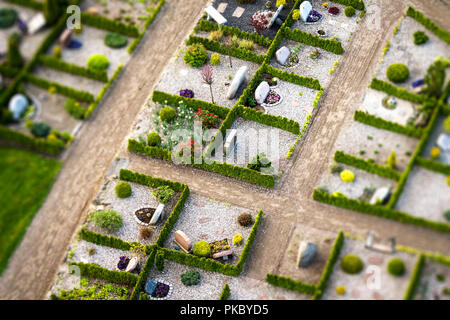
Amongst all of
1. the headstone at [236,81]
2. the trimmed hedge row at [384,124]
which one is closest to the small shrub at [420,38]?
the trimmed hedge row at [384,124]

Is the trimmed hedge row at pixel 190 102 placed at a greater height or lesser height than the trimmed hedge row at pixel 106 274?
greater

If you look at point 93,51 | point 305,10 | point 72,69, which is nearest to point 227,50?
point 305,10

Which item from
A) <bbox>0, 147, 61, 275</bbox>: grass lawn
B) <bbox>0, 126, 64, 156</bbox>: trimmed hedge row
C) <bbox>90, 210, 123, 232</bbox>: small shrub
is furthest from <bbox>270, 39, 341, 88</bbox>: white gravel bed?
<bbox>0, 147, 61, 275</bbox>: grass lawn

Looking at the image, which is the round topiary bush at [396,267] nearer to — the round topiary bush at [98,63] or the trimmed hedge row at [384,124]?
the trimmed hedge row at [384,124]

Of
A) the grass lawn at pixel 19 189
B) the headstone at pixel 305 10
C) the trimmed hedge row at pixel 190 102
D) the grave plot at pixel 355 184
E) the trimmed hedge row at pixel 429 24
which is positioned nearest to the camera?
the grave plot at pixel 355 184

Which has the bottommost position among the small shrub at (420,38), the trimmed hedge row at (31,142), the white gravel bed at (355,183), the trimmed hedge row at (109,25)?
the trimmed hedge row at (31,142)

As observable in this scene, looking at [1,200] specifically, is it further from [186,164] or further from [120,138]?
[186,164]

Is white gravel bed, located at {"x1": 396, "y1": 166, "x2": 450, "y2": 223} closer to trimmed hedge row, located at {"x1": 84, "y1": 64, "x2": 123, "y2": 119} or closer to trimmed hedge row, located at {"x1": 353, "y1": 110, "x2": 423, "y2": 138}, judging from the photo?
trimmed hedge row, located at {"x1": 353, "y1": 110, "x2": 423, "y2": 138}

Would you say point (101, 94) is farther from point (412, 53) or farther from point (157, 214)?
point (412, 53)
